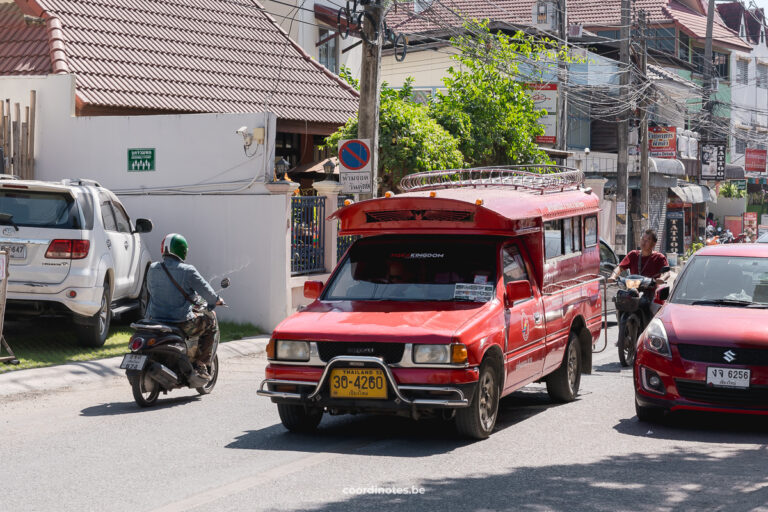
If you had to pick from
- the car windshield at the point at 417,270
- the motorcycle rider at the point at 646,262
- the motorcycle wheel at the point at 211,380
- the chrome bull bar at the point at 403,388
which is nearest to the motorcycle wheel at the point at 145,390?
the motorcycle wheel at the point at 211,380

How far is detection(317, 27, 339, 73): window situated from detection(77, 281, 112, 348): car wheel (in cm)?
1718

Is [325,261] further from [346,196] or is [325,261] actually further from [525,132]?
[525,132]

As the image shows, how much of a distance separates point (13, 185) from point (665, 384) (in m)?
8.40

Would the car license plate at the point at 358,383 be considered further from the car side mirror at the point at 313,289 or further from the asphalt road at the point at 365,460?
the car side mirror at the point at 313,289

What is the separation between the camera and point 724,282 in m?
11.0

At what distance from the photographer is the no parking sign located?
57.5ft

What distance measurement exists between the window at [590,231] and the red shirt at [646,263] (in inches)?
80.5

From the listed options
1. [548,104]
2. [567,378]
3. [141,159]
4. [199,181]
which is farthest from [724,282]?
[548,104]

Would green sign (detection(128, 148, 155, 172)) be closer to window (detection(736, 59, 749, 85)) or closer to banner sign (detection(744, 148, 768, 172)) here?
banner sign (detection(744, 148, 768, 172))

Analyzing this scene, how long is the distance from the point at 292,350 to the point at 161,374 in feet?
7.74

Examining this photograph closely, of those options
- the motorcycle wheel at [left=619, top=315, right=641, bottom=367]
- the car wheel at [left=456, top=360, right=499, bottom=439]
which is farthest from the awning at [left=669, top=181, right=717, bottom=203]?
the car wheel at [left=456, top=360, right=499, bottom=439]

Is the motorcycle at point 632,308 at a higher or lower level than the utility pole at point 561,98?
lower

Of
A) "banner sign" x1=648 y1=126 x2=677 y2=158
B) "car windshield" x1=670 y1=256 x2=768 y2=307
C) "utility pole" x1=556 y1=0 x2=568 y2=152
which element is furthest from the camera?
"banner sign" x1=648 y1=126 x2=677 y2=158

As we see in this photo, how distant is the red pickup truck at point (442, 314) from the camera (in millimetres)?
8758
